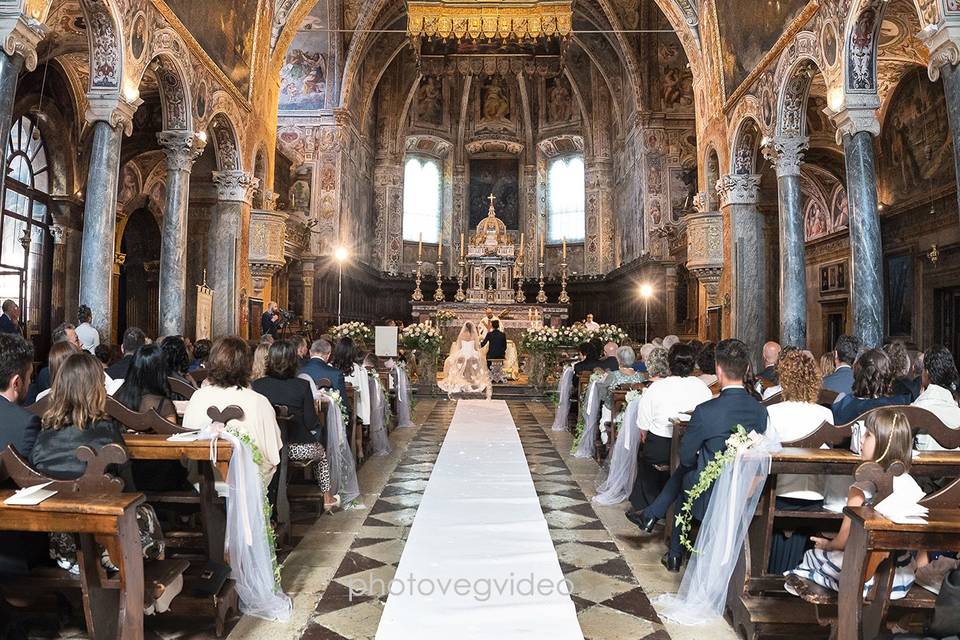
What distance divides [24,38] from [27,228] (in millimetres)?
7685

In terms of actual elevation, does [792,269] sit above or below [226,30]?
below

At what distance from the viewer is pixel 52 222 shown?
47.5ft

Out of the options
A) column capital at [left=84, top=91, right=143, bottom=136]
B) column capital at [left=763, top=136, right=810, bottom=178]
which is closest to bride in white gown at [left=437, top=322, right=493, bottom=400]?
column capital at [left=763, top=136, right=810, bottom=178]

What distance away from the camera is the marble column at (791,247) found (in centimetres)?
1134

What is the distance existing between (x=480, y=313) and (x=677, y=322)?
5.89 m

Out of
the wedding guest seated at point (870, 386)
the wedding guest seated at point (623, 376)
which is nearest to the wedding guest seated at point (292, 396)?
the wedding guest seated at point (623, 376)

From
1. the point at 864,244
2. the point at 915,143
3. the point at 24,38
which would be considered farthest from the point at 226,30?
the point at 915,143

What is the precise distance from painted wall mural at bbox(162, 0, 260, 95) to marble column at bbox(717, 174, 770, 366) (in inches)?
412

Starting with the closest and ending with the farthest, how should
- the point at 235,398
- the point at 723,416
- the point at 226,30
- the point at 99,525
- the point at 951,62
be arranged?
1. the point at 99,525
2. the point at 723,416
3. the point at 235,398
4. the point at 951,62
5. the point at 226,30

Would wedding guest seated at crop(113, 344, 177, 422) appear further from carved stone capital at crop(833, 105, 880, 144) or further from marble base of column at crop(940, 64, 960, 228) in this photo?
carved stone capital at crop(833, 105, 880, 144)

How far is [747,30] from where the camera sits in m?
13.6

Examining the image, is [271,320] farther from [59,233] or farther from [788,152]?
[788,152]

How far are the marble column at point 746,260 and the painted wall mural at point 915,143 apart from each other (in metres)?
2.95

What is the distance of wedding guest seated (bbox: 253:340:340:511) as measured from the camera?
525 cm
